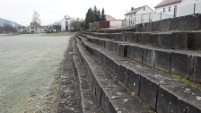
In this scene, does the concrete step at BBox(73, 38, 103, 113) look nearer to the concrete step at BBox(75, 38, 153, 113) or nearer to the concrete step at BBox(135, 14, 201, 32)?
the concrete step at BBox(75, 38, 153, 113)

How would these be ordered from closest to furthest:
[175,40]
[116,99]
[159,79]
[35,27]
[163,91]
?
[163,91], [159,79], [116,99], [175,40], [35,27]

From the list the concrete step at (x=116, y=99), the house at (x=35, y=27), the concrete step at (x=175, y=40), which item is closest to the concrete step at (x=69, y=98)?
the concrete step at (x=116, y=99)

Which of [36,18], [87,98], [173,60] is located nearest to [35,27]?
[36,18]

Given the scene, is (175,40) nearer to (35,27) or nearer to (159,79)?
(159,79)

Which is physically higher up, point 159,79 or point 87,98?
point 159,79

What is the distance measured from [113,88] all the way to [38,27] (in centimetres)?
12006

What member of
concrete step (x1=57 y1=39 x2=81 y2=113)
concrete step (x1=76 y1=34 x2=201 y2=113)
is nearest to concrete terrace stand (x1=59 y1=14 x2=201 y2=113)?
concrete step (x1=76 y1=34 x2=201 y2=113)

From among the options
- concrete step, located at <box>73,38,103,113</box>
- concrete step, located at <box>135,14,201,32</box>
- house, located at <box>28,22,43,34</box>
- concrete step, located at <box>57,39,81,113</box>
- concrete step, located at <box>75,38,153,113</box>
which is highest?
house, located at <box>28,22,43,34</box>

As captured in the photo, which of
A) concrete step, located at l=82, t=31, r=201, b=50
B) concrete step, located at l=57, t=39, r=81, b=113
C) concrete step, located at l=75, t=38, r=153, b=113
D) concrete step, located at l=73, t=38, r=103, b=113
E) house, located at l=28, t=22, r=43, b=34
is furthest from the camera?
house, located at l=28, t=22, r=43, b=34

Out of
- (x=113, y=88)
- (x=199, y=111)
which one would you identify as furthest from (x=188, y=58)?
(x=113, y=88)

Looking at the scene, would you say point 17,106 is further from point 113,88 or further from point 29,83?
point 113,88

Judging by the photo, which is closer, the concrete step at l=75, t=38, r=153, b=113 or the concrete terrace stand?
the concrete terrace stand

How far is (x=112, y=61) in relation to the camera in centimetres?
314

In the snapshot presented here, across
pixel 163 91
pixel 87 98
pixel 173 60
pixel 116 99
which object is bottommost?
pixel 87 98
